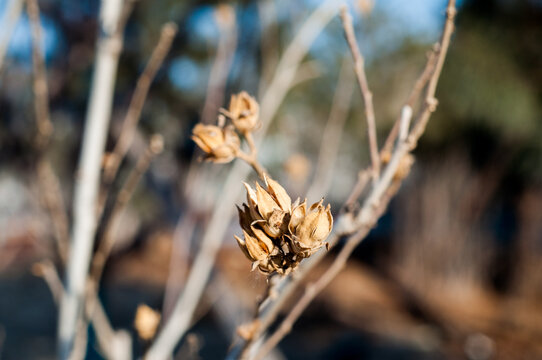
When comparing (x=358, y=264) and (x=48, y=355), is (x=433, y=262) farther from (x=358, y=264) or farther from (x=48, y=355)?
(x=48, y=355)

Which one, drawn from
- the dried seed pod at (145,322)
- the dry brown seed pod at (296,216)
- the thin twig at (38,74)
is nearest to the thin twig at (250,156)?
the dry brown seed pod at (296,216)

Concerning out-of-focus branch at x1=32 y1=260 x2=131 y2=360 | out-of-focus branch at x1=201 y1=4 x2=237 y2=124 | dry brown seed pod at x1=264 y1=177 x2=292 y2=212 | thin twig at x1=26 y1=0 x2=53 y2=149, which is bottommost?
out-of-focus branch at x1=32 y1=260 x2=131 y2=360

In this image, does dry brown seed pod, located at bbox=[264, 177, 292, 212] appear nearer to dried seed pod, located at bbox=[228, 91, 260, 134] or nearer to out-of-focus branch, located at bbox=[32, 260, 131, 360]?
dried seed pod, located at bbox=[228, 91, 260, 134]

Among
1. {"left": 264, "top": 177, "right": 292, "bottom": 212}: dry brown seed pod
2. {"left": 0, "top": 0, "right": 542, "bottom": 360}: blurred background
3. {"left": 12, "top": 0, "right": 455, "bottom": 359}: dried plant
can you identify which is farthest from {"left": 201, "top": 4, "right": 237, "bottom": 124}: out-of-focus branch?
{"left": 0, "top": 0, "right": 542, "bottom": 360}: blurred background

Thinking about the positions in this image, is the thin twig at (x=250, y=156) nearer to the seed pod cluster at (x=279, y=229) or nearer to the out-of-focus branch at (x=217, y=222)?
the seed pod cluster at (x=279, y=229)

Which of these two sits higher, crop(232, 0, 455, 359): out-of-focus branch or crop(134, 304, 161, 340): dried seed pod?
crop(232, 0, 455, 359): out-of-focus branch

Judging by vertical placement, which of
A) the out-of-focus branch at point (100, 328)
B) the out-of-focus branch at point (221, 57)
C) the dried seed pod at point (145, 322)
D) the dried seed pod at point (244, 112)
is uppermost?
the out-of-focus branch at point (221, 57)

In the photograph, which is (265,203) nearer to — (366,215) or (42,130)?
(366,215)
